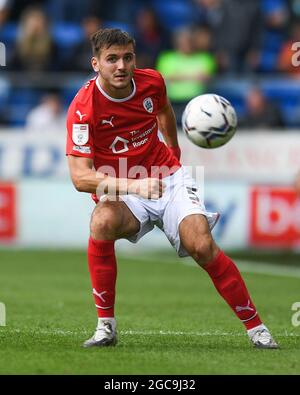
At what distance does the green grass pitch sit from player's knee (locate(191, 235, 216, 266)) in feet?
2.07

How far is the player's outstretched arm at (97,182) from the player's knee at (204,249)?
636mm

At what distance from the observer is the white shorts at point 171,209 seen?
7527mm

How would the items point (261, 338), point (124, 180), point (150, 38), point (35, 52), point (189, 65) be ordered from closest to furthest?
point (124, 180) → point (261, 338) → point (189, 65) → point (35, 52) → point (150, 38)

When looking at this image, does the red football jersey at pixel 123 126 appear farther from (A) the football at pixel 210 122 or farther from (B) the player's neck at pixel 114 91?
(A) the football at pixel 210 122

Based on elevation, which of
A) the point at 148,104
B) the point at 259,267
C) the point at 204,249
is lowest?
the point at 259,267

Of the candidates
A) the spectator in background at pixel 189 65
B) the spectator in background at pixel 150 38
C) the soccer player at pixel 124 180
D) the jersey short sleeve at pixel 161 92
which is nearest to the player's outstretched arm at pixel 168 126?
the jersey short sleeve at pixel 161 92

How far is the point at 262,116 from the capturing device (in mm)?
16688

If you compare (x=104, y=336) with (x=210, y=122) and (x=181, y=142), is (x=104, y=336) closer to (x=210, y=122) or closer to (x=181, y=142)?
(x=210, y=122)

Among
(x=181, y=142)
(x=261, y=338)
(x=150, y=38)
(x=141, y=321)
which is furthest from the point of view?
(x=150, y=38)

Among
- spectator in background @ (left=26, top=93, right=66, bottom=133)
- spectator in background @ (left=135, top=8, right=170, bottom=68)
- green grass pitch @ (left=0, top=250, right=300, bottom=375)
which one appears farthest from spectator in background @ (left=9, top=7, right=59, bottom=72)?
green grass pitch @ (left=0, top=250, right=300, bottom=375)

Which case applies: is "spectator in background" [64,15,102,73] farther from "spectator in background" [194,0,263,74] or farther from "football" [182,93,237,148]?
"football" [182,93,237,148]

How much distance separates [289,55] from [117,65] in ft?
36.9

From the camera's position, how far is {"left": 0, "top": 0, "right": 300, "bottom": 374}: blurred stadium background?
519 inches

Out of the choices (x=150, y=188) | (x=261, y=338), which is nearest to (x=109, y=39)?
(x=150, y=188)
